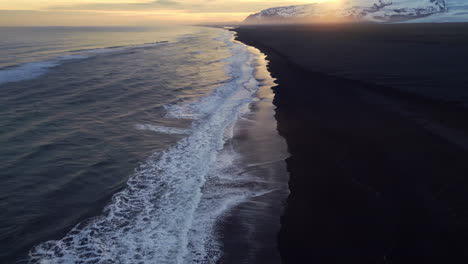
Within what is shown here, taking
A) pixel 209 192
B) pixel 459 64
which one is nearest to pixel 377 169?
pixel 209 192

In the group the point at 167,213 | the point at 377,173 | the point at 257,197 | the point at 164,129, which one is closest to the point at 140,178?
the point at 167,213

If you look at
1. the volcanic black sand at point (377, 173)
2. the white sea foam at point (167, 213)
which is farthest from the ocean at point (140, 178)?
the volcanic black sand at point (377, 173)

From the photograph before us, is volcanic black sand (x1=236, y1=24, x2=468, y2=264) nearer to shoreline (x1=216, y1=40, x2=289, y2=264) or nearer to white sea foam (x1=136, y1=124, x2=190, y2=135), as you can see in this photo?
shoreline (x1=216, y1=40, x2=289, y2=264)

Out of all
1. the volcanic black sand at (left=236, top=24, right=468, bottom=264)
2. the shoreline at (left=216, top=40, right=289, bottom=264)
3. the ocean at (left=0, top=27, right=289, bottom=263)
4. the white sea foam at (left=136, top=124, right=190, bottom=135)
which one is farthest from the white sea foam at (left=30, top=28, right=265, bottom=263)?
the volcanic black sand at (left=236, top=24, right=468, bottom=264)

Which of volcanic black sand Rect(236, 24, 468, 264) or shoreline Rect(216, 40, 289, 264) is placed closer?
volcanic black sand Rect(236, 24, 468, 264)

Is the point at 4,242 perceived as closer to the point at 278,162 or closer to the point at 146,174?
the point at 146,174
